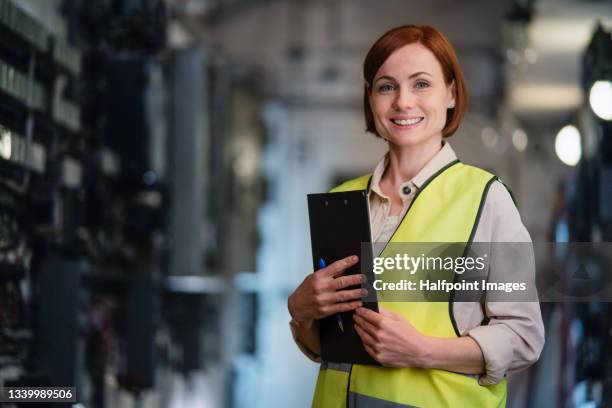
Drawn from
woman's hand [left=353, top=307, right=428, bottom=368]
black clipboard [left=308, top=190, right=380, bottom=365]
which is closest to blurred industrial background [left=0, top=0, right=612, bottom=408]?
black clipboard [left=308, top=190, right=380, bottom=365]

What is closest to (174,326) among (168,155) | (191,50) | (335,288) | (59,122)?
(168,155)

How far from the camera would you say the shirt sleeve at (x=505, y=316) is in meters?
1.40

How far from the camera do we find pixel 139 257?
5238 mm

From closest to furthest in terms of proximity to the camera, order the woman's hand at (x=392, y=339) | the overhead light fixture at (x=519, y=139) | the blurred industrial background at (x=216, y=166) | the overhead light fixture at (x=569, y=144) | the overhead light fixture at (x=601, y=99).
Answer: the woman's hand at (x=392, y=339) < the overhead light fixture at (x=601, y=99) < the blurred industrial background at (x=216, y=166) < the overhead light fixture at (x=569, y=144) < the overhead light fixture at (x=519, y=139)

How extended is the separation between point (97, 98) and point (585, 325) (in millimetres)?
2357

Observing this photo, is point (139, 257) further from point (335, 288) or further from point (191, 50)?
point (335, 288)

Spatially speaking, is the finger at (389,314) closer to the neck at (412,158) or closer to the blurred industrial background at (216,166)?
the neck at (412,158)

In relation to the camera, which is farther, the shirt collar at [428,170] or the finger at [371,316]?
the shirt collar at [428,170]

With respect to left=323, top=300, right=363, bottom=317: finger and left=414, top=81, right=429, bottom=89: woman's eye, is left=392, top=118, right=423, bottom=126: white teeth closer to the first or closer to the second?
left=414, top=81, right=429, bottom=89: woman's eye

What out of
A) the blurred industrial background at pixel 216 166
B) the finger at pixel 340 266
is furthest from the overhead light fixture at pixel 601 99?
the finger at pixel 340 266

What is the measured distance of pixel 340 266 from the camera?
144 centimetres

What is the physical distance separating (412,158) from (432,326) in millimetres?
269

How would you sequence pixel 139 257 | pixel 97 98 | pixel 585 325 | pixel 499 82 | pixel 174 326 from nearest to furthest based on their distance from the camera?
pixel 585 325 < pixel 97 98 < pixel 139 257 < pixel 174 326 < pixel 499 82

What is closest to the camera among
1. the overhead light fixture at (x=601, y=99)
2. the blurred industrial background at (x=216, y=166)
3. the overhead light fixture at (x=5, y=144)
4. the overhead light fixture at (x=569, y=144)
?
the overhead light fixture at (x=5, y=144)
